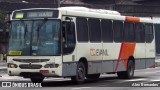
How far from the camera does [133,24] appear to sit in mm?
25656

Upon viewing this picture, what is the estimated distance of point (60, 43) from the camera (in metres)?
19.3

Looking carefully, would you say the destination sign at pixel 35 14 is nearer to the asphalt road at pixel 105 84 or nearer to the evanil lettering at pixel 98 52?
the asphalt road at pixel 105 84

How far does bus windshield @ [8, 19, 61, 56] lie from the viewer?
19.3m

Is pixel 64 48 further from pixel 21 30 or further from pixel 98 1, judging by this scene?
pixel 98 1

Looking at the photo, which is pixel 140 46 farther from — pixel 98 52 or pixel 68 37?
pixel 68 37

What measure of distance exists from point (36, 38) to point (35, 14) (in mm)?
1003

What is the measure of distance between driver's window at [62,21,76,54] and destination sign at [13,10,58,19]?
0.57 m

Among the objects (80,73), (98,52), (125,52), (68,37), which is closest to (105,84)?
(80,73)

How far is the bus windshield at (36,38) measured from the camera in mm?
19344

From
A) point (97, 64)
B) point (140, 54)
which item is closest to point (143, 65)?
point (140, 54)

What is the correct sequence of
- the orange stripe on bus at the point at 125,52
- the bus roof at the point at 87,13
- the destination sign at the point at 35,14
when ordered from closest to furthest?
the destination sign at the point at 35,14 < the bus roof at the point at 87,13 < the orange stripe on bus at the point at 125,52

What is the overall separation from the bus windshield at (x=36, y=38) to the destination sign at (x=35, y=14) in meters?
0.20

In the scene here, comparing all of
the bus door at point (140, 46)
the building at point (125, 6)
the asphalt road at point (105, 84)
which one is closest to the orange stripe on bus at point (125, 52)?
the bus door at point (140, 46)

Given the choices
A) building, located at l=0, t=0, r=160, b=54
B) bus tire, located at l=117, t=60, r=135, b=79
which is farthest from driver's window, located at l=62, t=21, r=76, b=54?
building, located at l=0, t=0, r=160, b=54
